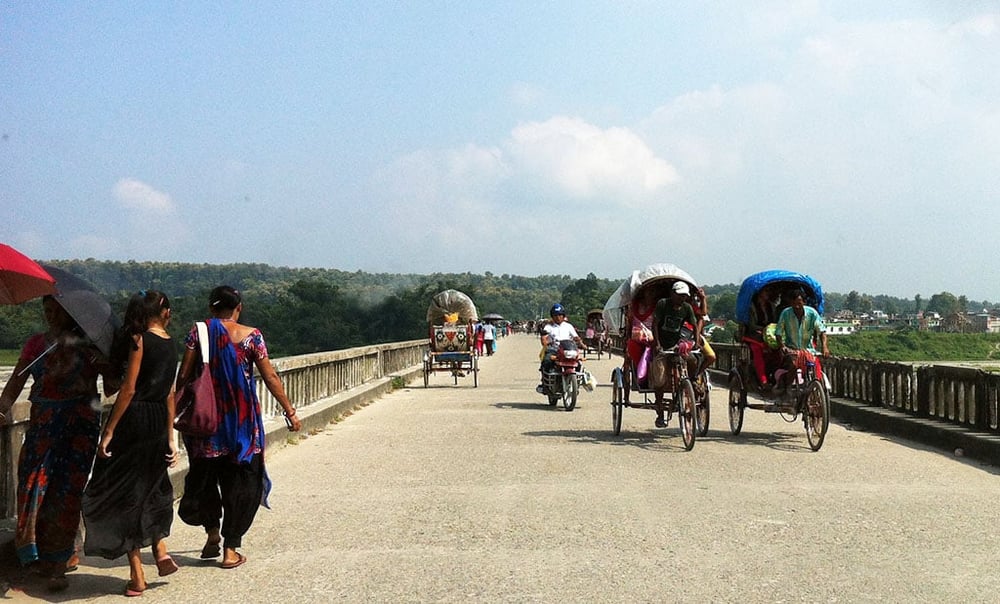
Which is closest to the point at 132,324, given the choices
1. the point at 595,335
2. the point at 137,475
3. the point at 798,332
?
the point at 137,475

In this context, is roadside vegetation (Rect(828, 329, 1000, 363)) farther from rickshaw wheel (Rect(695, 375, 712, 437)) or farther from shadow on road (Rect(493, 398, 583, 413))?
rickshaw wheel (Rect(695, 375, 712, 437))

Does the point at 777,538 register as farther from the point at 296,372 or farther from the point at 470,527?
the point at 296,372

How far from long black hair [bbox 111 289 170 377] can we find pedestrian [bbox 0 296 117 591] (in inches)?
3.2

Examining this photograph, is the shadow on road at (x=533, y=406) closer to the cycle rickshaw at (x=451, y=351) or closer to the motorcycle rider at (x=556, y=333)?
the motorcycle rider at (x=556, y=333)

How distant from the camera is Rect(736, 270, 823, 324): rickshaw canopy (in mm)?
15312

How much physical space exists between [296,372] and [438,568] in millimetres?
9299

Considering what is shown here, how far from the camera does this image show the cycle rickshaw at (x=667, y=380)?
13.2 m

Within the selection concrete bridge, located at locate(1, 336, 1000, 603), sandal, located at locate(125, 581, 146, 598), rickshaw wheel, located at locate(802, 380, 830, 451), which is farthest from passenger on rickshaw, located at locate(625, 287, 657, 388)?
sandal, located at locate(125, 581, 146, 598)

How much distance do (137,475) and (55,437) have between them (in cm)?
51

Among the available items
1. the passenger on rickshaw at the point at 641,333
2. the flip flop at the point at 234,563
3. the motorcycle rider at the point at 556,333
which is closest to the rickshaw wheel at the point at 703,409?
the passenger on rickshaw at the point at 641,333

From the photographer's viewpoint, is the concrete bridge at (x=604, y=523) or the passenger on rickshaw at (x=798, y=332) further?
the passenger on rickshaw at (x=798, y=332)

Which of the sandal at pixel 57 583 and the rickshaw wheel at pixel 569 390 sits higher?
the rickshaw wheel at pixel 569 390

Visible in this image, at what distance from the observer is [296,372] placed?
15.6 metres

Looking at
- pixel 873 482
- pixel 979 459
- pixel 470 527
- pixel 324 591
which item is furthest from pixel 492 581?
pixel 979 459
